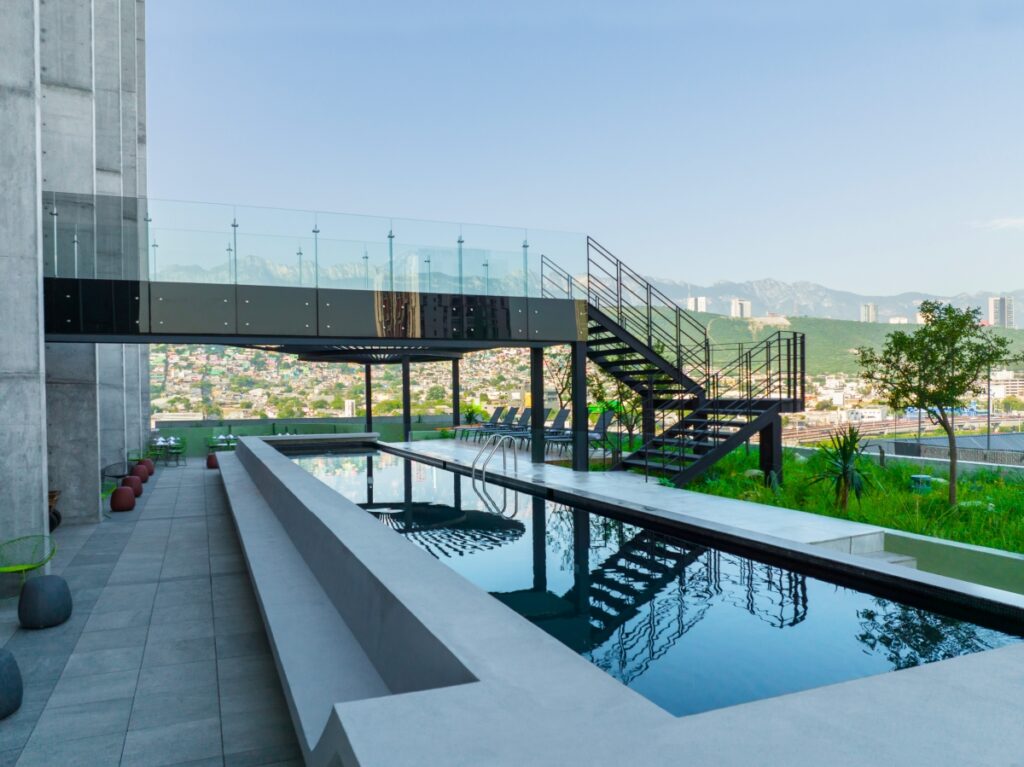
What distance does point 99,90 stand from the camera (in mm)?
14039

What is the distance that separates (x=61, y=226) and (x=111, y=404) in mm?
4960

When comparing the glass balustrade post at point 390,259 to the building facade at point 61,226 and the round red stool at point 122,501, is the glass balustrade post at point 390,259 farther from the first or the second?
the round red stool at point 122,501

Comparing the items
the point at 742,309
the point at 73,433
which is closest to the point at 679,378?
the point at 73,433

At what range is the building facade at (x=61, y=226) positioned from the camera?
6750 mm

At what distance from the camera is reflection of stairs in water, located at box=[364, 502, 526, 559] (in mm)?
7431

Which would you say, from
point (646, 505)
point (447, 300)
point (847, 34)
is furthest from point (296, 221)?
point (847, 34)

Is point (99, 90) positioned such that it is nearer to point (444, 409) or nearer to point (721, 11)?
point (444, 409)

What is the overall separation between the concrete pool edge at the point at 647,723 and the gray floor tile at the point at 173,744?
50.7 inches

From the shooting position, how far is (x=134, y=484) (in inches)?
476

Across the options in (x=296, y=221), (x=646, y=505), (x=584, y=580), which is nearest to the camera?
(x=584, y=580)

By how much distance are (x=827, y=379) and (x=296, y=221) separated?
3594 centimetres

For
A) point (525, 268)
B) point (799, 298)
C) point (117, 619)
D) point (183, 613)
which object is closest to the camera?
point (117, 619)

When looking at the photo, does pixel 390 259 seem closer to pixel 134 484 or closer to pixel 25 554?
pixel 134 484

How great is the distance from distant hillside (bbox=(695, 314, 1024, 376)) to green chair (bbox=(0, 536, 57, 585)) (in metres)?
40.3
